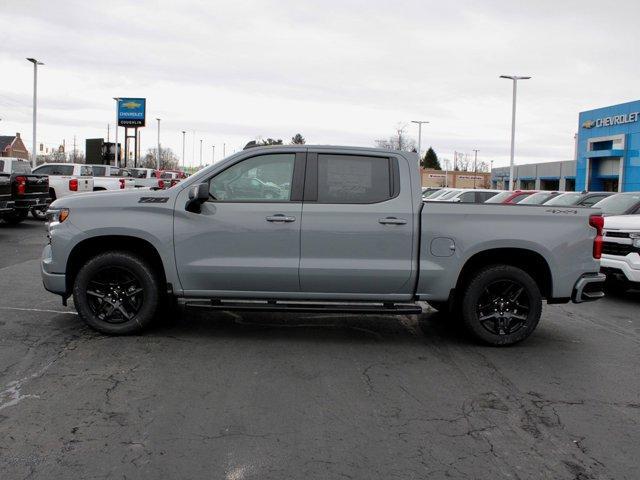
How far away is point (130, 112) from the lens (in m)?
55.2

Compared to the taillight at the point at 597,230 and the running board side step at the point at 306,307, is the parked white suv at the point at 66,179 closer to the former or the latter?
the running board side step at the point at 306,307

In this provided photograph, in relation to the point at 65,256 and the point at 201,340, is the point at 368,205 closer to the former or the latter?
the point at 201,340

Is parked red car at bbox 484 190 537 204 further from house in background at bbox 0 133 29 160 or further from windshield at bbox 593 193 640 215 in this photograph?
house in background at bbox 0 133 29 160

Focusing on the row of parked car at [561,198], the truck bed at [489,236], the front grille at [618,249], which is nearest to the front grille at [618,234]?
the front grille at [618,249]

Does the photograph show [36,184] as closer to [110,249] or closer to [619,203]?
[110,249]

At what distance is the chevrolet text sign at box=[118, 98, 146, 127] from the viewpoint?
5512cm

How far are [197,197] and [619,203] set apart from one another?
8.10 metres

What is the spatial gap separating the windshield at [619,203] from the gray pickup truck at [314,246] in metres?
4.86

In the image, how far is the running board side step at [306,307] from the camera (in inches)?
248

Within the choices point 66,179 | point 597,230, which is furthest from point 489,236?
point 66,179

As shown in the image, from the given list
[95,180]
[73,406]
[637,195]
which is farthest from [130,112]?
[73,406]

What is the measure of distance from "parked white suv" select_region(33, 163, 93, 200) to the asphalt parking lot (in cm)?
1673

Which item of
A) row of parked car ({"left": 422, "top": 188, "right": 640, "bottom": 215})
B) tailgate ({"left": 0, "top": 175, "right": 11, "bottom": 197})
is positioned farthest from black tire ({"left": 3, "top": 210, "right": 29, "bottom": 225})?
row of parked car ({"left": 422, "top": 188, "right": 640, "bottom": 215})

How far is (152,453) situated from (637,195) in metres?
10.1
